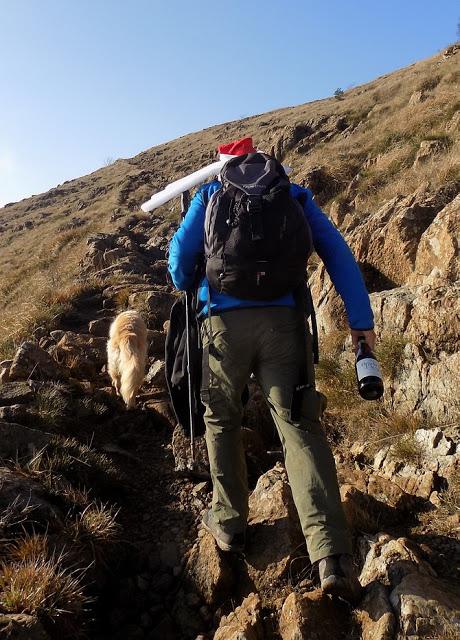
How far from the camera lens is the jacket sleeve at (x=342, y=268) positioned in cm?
246

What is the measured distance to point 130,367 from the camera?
16.3 ft

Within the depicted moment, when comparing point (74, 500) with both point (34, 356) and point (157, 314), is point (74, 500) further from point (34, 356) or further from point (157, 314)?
point (157, 314)

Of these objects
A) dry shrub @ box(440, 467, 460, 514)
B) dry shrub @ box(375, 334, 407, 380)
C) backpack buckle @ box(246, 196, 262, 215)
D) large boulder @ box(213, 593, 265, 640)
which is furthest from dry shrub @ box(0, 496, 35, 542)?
dry shrub @ box(375, 334, 407, 380)

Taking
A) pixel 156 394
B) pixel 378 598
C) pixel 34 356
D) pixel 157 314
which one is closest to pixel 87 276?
pixel 157 314

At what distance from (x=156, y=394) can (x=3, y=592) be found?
9.67 feet

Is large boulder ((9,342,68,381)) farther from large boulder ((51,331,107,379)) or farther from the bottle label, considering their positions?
the bottle label

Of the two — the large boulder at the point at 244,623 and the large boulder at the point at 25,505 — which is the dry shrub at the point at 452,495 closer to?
the large boulder at the point at 244,623

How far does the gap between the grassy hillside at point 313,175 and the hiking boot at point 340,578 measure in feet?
17.6

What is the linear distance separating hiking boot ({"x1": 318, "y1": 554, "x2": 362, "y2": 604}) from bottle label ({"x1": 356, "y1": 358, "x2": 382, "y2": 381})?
809 millimetres

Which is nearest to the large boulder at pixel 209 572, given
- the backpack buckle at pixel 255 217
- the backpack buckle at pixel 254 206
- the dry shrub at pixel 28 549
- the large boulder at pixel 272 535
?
the large boulder at pixel 272 535

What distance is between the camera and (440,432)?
125 inches

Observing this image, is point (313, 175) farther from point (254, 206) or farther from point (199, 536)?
point (199, 536)

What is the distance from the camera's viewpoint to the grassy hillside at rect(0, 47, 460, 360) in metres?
8.52

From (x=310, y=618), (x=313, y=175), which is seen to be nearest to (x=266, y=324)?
(x=310, y=618)
